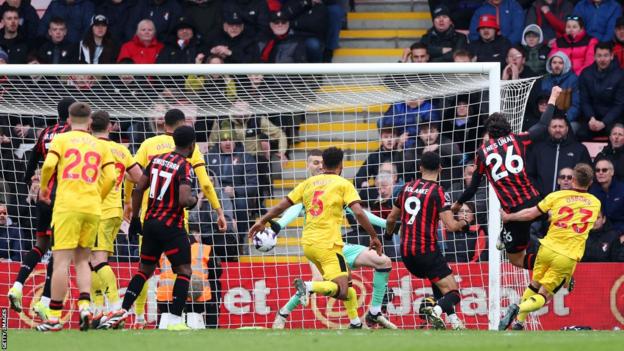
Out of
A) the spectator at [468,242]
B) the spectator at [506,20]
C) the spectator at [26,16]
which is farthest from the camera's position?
the spectator at [26,16]

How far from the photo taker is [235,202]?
17953 millimetres

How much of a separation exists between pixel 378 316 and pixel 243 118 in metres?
3.76

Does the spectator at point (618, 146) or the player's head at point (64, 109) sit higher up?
the player's head at point (64, 109)

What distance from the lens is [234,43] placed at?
20359 millimetres

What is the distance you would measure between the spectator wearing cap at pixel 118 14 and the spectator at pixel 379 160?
16.8 feet

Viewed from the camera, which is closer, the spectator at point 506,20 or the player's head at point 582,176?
the player's head at point 582,176

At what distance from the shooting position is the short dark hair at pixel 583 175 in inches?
570

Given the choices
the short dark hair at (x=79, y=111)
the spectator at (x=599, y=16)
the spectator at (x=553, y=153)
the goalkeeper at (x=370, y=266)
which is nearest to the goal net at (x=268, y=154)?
the spectator at (x=553, y=153)

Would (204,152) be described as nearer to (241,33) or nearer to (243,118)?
(243,118)

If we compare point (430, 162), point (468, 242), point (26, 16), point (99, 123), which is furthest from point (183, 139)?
point (26, 16)

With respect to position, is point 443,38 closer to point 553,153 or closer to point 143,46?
point 553,153

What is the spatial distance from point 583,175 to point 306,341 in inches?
164

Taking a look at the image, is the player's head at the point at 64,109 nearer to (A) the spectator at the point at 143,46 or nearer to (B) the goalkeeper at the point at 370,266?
(B) the goalkeeper at the point at 370,266

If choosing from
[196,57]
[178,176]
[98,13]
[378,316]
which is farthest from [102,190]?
[98,13]
